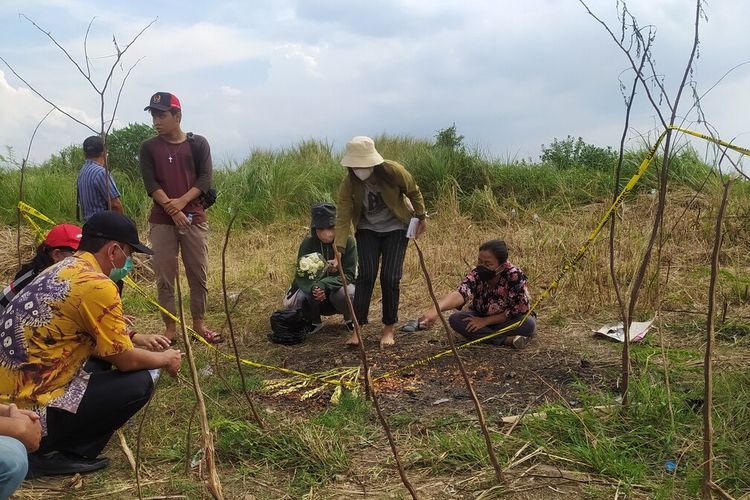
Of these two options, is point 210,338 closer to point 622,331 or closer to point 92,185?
point 92,185

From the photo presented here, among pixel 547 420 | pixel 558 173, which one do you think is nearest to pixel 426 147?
pixel 558 173

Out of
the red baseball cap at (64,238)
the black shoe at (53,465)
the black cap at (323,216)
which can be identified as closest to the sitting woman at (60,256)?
the red baseball cap at (64,238)

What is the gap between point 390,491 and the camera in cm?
257

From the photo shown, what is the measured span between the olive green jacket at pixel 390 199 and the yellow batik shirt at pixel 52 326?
217 cm

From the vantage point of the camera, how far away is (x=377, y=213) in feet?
15.0

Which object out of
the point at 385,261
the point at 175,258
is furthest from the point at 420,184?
the point at 175,258

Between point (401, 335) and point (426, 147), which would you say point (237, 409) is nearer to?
point (401, 335)

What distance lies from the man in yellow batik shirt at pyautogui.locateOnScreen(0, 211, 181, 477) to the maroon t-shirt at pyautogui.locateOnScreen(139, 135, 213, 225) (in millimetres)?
1603

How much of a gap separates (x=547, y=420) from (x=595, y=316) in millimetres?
2362

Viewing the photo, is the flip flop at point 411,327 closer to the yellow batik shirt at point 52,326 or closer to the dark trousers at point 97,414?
the dark trousers at point 97,414

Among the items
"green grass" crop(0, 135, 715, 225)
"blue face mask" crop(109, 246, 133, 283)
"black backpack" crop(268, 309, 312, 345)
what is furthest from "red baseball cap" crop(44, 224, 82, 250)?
"green grass" crop(0, 135, 715, 225)

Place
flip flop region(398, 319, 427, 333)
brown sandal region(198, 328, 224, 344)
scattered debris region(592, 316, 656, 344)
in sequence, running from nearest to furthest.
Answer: scattered debris region(592, 316, 656, 344)
brown sandal region(198, 328, 224, 344)
flip flop region(398, 319, 427, 333)

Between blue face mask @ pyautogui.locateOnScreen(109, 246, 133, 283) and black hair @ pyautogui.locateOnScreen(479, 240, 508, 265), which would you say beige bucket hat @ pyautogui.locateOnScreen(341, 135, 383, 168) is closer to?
black hair @ pyautogui.locateOnScreen(479, 240, 508, 265)

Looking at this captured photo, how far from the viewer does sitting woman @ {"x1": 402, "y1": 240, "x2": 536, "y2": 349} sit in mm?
4395
